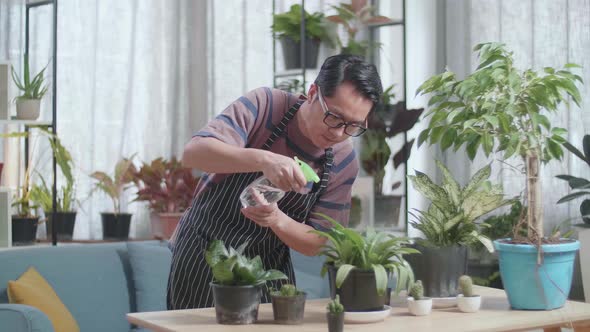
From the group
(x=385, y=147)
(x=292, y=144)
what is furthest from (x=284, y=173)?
(x=385, y=147)

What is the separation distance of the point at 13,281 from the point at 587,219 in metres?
2.98

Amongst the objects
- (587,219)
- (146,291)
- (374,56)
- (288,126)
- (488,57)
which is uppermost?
(374,56)

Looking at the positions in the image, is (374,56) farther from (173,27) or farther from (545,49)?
(173,27)

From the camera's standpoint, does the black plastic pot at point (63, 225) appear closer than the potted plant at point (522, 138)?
No

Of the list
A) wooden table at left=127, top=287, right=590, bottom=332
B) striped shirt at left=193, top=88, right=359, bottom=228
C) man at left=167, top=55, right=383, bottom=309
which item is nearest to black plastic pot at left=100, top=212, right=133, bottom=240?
man at left=167, top=55, right=383, bottom=309

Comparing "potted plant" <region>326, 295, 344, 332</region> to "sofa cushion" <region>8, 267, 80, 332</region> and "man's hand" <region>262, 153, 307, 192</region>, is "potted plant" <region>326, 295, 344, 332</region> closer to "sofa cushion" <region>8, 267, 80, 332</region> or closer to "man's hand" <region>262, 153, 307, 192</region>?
"man's hand" <region>262, 153, 307, 192</region>

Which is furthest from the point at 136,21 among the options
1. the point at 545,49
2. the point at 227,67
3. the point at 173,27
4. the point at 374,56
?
the point at 545,49

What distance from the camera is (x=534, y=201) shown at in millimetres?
2311

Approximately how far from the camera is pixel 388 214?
4844 mm

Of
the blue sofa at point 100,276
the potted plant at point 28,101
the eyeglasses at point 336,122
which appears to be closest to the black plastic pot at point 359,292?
the eyeglasses at point 336,122

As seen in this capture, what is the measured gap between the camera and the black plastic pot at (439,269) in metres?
2.19

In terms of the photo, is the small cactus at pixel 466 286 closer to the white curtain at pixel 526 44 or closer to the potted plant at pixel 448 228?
the potted plant at pixel 448 228

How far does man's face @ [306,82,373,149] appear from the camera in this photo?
2.10 meters

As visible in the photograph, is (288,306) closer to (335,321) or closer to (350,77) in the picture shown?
(335,321)
